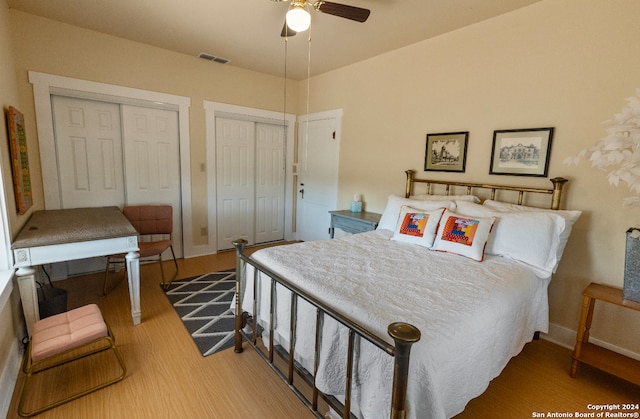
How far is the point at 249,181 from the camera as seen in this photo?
443 cm

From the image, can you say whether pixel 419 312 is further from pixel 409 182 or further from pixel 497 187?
pixel 409 182

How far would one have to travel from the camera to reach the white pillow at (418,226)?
2.43m

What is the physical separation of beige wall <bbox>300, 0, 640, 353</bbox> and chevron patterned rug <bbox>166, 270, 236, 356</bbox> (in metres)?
2.39

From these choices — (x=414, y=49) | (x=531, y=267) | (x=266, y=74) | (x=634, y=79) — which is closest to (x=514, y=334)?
(x=531, y=267)

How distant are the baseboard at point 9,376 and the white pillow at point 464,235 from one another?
2.76 m

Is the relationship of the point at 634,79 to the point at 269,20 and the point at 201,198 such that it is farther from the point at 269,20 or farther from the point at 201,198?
the point at 201,198

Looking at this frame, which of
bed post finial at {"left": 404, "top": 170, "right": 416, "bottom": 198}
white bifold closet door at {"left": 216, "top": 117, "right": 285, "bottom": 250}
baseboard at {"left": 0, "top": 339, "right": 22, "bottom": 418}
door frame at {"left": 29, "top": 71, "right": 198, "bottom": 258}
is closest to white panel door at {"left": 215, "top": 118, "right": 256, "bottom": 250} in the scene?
white bifold closet door at {"left": 216, "top": 117, "right": 285, "bottom": 250}

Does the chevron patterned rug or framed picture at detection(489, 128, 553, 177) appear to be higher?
framed picture at detection(489, 128, 553, 177)

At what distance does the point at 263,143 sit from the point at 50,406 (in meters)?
3.60

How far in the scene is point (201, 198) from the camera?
4.00m

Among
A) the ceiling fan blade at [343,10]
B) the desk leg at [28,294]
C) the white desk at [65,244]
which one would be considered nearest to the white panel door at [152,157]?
the white desk at [65,244]

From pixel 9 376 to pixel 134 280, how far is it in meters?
0.82

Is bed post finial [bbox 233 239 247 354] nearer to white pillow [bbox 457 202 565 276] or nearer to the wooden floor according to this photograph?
the wooden floor

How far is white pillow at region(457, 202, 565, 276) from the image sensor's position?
201 centimetres
